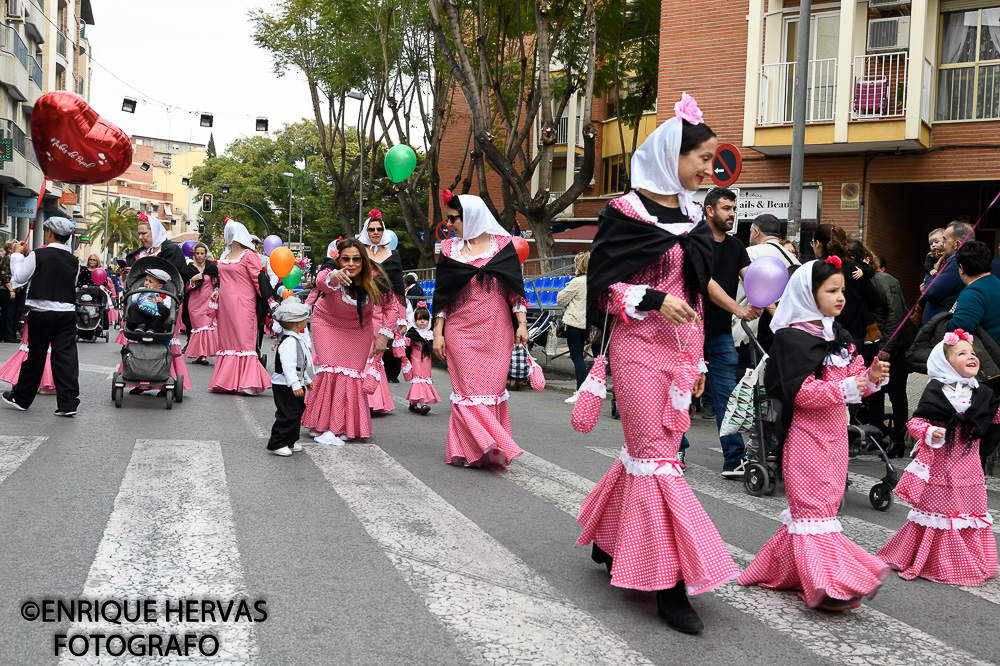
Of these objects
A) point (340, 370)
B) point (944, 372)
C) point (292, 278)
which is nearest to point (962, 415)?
point (944, 372)

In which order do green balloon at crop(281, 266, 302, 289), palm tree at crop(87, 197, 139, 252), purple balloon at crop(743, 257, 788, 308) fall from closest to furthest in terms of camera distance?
purple balloon at crop(743, 257, 788, 308) < green balloon at crop(281, 266, 302, 289) < palm tree at crop(87, 197, 139, 252)

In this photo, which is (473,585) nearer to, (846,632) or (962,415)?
(846,632)

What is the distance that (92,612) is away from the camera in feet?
13.1

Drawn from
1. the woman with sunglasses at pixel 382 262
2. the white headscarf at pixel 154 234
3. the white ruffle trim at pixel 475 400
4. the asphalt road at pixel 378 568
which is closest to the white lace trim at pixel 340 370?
the asphalt road at pixel 378 568

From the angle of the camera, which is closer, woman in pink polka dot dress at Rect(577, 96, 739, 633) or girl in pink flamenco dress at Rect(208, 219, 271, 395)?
woman in pink polka dot dress at Rect(577, 96, 739, 633)

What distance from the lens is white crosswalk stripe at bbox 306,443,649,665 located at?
12.6 ft

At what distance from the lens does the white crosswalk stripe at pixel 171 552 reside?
3883 millimetres

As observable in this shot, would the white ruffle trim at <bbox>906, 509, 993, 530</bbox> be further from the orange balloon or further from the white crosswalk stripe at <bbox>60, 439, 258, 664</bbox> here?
the orange balloon

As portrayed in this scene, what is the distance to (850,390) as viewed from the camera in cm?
467

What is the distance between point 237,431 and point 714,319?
4335mm

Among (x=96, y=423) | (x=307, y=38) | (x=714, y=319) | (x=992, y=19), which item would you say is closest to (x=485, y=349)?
(x=714, y=319)

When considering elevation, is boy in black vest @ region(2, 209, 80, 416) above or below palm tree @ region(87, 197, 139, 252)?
below

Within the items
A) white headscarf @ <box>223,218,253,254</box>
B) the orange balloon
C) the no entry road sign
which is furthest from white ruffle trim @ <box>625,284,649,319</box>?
the orange balloon

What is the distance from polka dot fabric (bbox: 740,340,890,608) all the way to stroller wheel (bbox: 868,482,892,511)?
2291mm
